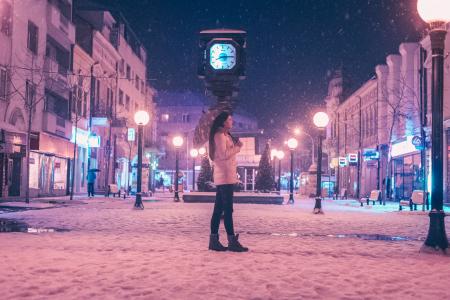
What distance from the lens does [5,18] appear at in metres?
25.6

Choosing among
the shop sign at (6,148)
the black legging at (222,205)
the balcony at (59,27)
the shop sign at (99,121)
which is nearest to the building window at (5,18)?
the shop sign at (6,148)

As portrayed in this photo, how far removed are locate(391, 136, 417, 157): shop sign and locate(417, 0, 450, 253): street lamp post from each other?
27.4 m

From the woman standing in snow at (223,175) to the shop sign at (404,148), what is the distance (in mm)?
28898

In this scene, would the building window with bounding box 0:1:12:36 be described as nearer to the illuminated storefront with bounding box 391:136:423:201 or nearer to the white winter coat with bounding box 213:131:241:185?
the white winter coat with bounding box 213:131:241:185

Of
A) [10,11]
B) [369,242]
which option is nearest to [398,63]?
[10,11]

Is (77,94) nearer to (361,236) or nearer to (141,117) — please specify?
(141,117)

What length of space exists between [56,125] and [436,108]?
90.2ft

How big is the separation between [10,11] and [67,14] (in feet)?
31.8

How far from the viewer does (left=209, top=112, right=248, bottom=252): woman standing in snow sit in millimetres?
7566

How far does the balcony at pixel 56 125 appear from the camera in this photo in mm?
30614

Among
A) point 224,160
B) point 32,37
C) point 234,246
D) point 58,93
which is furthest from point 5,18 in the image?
point 234,246

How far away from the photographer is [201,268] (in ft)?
19.8

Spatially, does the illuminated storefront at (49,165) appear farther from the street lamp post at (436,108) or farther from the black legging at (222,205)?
the street lamp post at (436,108)

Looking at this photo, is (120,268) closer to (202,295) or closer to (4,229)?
(202,295)
